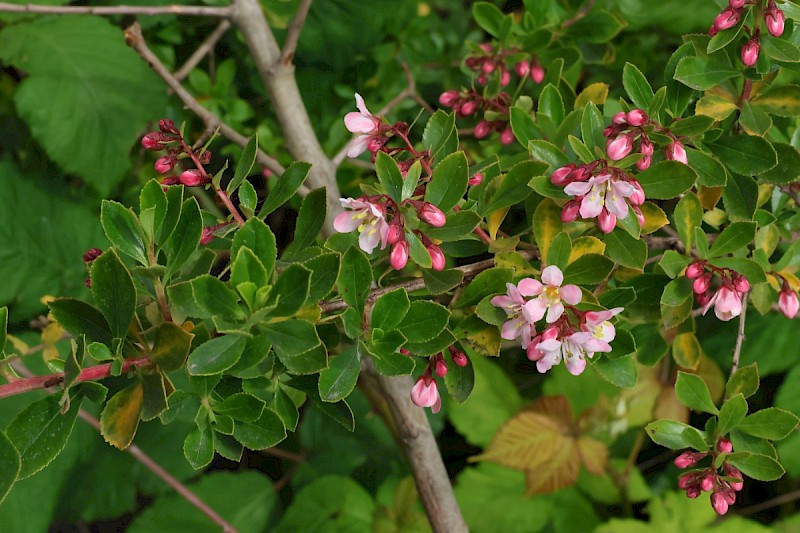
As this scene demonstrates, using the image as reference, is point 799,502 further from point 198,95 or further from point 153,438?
point 198,95

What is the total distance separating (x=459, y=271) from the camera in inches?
27.0

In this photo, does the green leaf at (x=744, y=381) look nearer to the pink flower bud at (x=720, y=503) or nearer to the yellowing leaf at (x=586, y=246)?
the pink flower bud at (x=720, y=503)

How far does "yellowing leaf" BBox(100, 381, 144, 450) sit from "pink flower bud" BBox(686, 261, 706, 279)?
0.54 m

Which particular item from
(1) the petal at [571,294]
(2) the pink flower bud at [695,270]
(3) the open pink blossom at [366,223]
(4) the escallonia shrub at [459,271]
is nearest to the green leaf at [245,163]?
(4) the escallonia shrub at [459,271]

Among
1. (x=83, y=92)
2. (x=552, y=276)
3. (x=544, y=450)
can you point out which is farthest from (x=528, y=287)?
(x=83, y=92)

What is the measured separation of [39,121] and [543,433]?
3.76 ft

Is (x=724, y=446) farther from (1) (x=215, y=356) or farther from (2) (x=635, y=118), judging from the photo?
(1) (x=215, y=356)

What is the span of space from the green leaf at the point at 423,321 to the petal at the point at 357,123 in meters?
0.19

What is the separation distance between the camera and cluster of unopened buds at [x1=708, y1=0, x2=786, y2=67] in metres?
0.73

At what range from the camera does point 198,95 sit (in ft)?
4.98

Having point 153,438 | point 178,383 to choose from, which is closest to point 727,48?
point 178,383

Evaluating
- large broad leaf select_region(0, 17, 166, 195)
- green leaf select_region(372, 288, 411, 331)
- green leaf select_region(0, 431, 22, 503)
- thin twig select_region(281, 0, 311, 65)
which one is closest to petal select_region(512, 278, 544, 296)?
green leaf select_region(372, 288, 411, 331)

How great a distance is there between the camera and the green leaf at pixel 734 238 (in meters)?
0.77

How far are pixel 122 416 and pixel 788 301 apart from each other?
69cm
